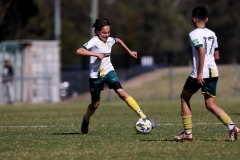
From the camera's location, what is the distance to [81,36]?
2854 inches

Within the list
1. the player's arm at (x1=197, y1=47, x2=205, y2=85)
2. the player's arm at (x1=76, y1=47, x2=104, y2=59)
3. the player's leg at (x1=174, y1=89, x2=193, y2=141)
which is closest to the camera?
the player's arm at (x1=197, y1=47, x2=205, y2=85)

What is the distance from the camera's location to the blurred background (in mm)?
35062

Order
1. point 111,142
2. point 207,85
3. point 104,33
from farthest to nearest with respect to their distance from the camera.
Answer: point 104,33
point 111,142
point 207,85

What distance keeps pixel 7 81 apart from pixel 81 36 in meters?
41.2

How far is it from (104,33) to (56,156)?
364 cm

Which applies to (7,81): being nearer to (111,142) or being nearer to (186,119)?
(111,142)

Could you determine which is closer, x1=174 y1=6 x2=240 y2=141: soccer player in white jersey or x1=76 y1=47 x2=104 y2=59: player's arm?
x1=174 y1=6 x2=240 y2=141: soccer player in white jersey

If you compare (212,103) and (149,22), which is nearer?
(212,103)

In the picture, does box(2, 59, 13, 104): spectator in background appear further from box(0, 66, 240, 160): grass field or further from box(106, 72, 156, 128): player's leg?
box(106, 72, 156, 128): player's leg

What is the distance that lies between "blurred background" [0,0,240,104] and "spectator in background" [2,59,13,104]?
4.75ft

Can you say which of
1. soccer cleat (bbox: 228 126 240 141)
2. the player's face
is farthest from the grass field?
the player's face

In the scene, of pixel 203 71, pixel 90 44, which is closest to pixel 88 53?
pixel 90 44

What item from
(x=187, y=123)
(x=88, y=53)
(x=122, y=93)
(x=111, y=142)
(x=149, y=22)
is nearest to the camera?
(x=187, y=123)

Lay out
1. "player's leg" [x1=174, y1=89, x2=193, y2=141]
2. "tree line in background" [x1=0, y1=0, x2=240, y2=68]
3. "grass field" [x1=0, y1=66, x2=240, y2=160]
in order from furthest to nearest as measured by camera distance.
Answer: "tree line in background" [x1=0, y1=0, x2=240, y2=68] < "player's leg" [x1=174, y1=89, x2=193, y2=141] < "grass field" [x1=0, y1=66, x2=240, y2=160]
